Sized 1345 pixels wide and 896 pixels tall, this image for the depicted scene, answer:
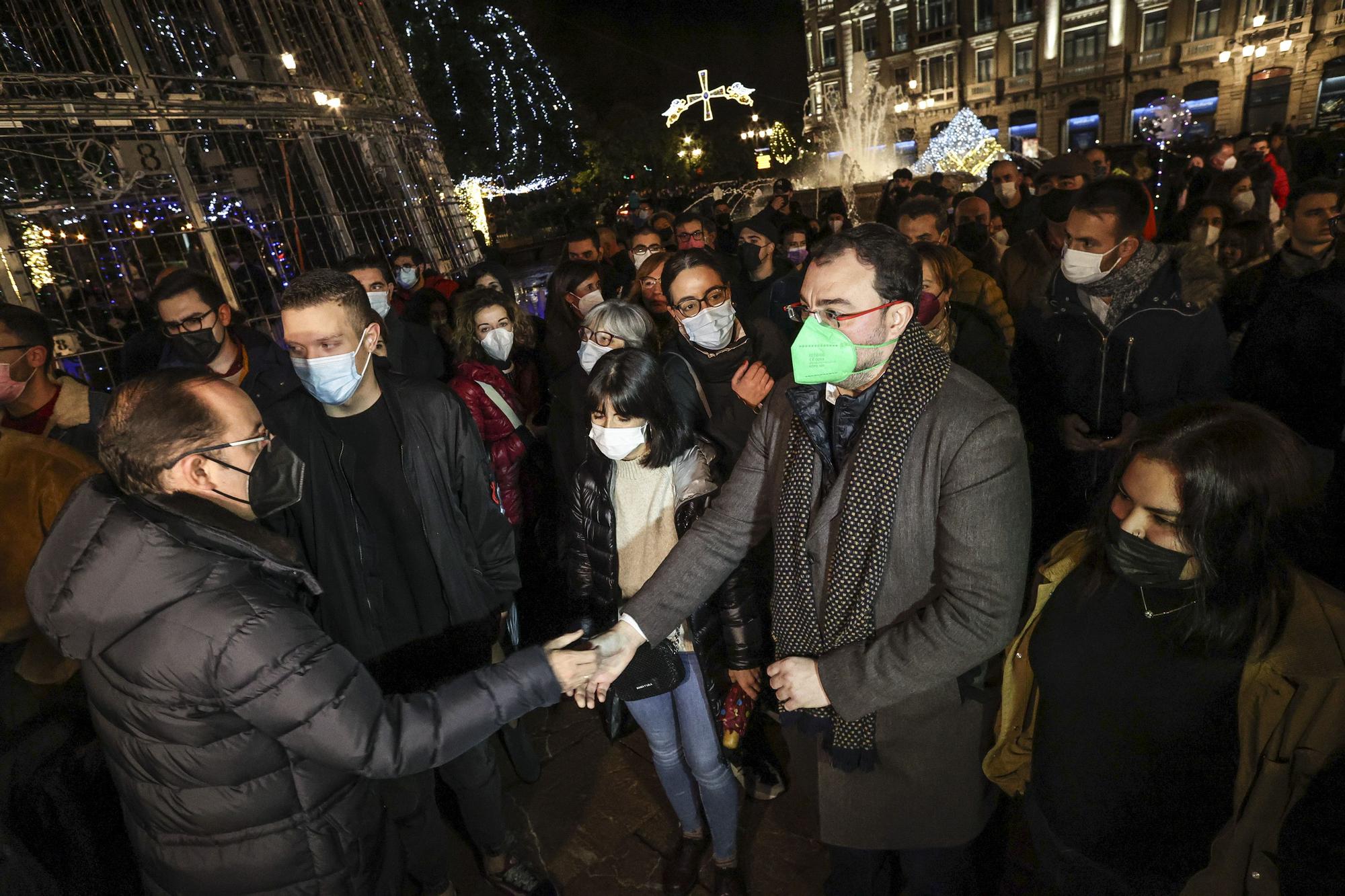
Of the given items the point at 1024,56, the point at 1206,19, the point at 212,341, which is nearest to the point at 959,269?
the point at 212,341

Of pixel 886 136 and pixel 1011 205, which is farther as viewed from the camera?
pixel 886 136

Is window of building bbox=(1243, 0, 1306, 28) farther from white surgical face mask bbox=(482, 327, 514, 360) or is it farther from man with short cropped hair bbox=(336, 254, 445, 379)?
man with short cropped hair bbox=(336, 254, 445, 379)

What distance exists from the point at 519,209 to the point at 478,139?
5.73 metres

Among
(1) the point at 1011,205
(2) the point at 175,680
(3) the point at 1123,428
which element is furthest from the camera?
(1) the point at 1011,205

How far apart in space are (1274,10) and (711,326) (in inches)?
1806

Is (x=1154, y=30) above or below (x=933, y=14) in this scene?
below

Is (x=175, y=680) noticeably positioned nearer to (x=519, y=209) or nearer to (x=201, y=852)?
(x=201, y=852)

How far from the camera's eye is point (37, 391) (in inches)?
118

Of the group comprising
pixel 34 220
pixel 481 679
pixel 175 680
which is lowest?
pixel 481 679

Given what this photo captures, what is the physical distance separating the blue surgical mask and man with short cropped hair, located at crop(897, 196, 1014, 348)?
291cm

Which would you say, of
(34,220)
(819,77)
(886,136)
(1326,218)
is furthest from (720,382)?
(819,77)

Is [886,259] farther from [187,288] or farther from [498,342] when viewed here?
[187,288]

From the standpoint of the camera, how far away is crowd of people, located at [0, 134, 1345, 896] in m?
1.53

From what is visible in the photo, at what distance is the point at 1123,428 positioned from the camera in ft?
9.98
